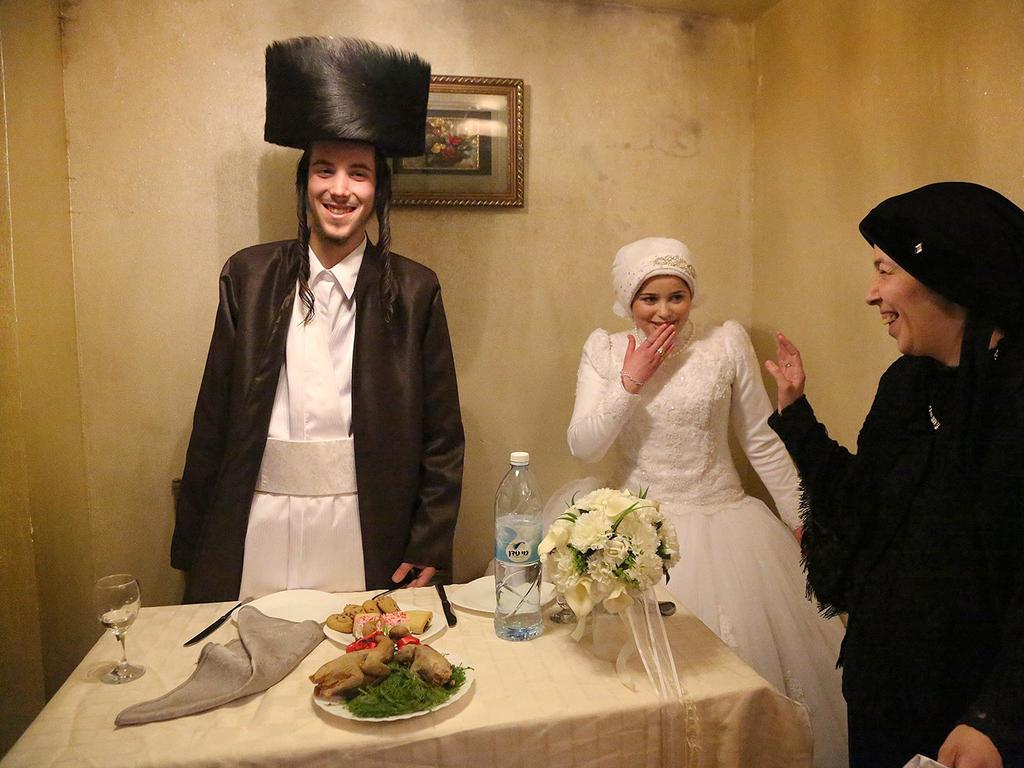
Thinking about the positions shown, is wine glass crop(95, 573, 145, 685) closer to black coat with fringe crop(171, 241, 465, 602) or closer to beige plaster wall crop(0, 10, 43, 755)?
black coat with fringe crop(171, 241, 465, 602)

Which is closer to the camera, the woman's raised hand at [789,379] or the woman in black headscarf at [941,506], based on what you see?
the woman in black headscarf at [941,506]

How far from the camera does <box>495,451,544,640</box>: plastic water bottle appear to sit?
1333 millimetres

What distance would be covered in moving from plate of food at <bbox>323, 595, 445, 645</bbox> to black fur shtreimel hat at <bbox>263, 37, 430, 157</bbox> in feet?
3.74

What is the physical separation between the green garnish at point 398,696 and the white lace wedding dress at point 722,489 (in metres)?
1.01

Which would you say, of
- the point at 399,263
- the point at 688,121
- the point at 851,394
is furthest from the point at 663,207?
the point at 399,263

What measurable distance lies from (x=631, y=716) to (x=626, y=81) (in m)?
2.19

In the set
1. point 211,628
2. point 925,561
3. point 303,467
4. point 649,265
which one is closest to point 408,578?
point 303,467

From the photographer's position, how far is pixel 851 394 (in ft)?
7.24

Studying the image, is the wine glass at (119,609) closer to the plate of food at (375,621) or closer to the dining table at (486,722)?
the dining table at (486,722)

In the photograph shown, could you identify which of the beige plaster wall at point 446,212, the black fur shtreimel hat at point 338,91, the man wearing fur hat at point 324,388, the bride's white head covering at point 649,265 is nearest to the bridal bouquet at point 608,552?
the man wearing fur hat at point 324,388

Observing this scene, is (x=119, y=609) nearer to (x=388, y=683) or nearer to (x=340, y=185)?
(x=388, y=683)

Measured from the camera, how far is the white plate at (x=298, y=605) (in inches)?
57.2

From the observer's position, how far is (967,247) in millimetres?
1165

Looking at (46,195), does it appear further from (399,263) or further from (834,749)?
(834,749)
